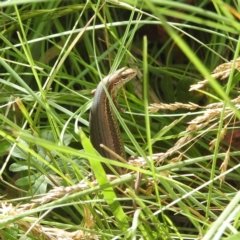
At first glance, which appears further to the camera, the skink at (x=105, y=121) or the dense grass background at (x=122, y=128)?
the skink at (x=105, y=121)

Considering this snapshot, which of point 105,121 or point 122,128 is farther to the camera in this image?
point 122,128

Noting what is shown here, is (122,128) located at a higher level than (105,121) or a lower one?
lower

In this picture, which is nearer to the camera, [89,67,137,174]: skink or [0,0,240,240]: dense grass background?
[0,0,240,240]: dense grass background

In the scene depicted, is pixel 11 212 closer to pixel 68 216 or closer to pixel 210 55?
pixel 68 216

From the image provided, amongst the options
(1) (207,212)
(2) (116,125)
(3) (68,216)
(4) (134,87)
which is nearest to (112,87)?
(2) (116,125)

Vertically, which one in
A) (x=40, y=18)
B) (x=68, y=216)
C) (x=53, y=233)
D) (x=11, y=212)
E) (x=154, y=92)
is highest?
(x=40, y=18)

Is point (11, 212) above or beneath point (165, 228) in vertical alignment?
above

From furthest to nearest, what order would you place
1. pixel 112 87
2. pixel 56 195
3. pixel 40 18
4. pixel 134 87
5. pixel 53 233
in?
pixel 134 87 < pixel 40 18 < pixel 112 87 < pixel 53 233 < pixel 56 195

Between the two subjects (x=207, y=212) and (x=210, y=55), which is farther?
(x=210, y=55)
